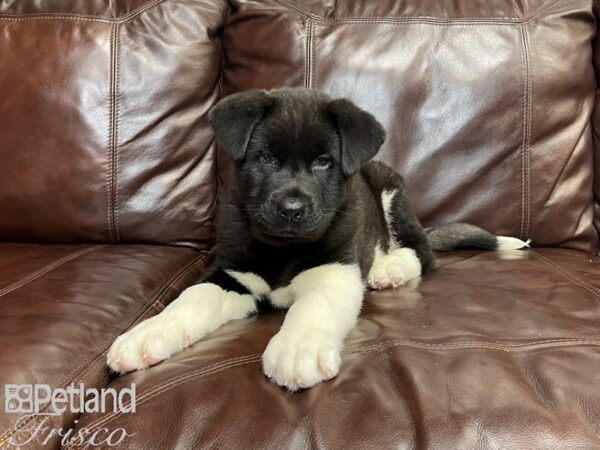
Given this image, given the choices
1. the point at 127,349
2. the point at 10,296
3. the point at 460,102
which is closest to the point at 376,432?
the point at 127,349

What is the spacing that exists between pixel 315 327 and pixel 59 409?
0.66 metres

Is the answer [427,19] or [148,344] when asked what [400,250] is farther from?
[148,344]

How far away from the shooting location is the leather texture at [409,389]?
1242 millimetres

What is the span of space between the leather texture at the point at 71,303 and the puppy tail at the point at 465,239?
0.99 meters

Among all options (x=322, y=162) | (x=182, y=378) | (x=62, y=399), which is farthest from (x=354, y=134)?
(x=62, y=399)

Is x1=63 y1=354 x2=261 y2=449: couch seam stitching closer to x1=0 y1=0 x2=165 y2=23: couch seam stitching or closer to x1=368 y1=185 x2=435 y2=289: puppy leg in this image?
x1=368 y1=185 x2=435 y2=289: puppy leg

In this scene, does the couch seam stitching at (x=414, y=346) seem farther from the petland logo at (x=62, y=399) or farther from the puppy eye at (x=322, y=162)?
the puppy eye at (x=322, y=162)

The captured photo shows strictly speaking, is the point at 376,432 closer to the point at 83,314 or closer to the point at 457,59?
the point at 83,314

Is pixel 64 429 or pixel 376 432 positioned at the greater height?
pixel 376 432

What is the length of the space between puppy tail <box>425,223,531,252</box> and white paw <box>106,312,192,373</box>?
1234mm

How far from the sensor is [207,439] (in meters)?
1.26

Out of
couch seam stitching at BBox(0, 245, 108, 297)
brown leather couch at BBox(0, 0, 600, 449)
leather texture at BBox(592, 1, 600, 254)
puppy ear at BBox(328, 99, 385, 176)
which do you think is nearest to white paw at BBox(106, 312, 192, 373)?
couch seam stitching at BBox(0, 245, 108, 297)

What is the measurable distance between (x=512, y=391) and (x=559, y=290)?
28.0 inches

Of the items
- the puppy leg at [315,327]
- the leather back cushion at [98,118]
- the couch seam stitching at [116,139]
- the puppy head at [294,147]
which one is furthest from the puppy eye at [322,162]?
the couch seam stitching at [116,139]
